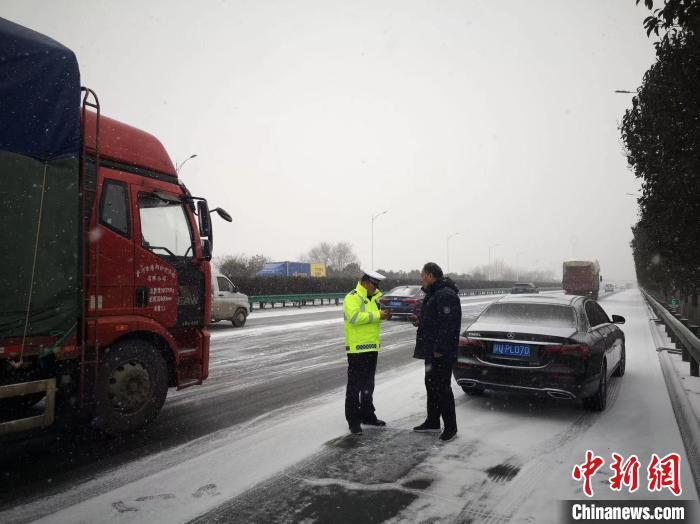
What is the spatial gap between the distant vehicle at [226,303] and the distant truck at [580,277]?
94.0 feet

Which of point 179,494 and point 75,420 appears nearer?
point 179,494

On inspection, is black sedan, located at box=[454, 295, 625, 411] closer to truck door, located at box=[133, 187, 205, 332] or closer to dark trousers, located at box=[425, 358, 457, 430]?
dark trousers, located at box=[425, 358, 457, 430]

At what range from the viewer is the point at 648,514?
3.73 meters

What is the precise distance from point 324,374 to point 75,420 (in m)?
4.68

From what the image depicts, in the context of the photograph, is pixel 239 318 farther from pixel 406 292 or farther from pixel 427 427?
pixel 427 427

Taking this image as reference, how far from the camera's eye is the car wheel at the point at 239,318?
18.7 meters

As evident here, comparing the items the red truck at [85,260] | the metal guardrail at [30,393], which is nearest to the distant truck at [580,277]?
the red truck at [85,260]

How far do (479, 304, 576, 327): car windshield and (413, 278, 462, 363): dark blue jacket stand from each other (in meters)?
1.72

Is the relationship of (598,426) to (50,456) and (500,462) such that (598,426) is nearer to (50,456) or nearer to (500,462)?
(500,462)

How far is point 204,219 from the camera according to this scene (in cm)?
631

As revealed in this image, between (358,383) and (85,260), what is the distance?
9.95ft

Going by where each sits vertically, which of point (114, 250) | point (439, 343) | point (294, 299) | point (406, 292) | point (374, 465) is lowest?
point (374, 465)

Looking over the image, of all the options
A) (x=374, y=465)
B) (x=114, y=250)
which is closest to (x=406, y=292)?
(x=114, y=250)

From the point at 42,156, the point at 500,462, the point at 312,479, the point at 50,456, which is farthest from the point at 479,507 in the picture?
the point at 42,156
